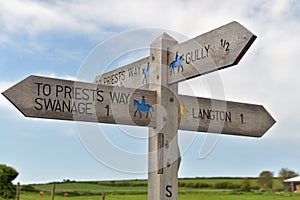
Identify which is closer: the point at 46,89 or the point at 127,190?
the point at 46,89

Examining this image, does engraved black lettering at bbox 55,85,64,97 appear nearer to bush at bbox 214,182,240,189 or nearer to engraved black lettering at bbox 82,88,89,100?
engraved black lettering at bbox 82,88,89,100

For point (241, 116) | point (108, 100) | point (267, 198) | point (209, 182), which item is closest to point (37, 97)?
point (108, 100)

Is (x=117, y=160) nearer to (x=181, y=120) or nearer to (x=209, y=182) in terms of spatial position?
(x=181, y=120)

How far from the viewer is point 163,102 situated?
3.32 metres

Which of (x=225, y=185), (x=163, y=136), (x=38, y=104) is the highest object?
(x=225, y=185)

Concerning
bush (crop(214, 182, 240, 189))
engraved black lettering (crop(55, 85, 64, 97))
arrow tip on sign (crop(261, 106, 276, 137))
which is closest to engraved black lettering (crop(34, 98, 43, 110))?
engraved black lettering (crop(55, 85, 64, 97))

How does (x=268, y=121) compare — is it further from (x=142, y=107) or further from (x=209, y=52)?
(x=142, y=107)

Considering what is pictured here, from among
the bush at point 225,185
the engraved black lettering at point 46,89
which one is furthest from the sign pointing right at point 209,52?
the bush at point 225,185

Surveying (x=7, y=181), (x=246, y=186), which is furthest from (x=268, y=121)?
(x=246, y=186)

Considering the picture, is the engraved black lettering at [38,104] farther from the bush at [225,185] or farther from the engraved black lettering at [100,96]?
the bush at [225,185]

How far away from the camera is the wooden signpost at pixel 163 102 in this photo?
2988mm

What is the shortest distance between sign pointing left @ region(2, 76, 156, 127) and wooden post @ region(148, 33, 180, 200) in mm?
68

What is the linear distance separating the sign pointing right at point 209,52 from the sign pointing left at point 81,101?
10.4 inches

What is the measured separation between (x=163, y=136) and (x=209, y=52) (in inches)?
25.0
